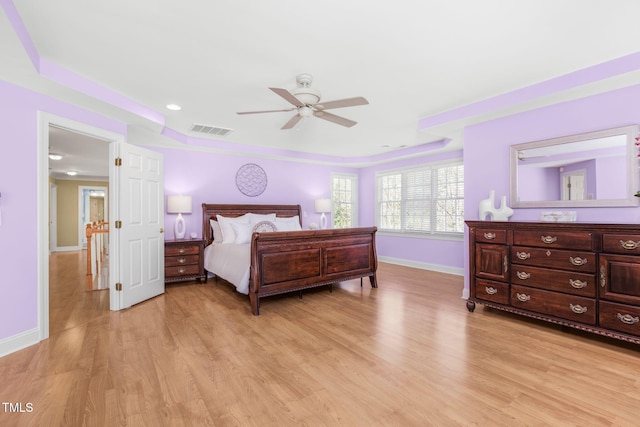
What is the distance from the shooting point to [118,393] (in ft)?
6.42

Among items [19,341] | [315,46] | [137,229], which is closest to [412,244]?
[315,46]

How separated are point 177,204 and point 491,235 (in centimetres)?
462

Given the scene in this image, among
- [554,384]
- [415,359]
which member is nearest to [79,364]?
[415,359]

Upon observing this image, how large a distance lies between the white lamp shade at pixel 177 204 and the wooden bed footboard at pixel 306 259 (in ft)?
6.96

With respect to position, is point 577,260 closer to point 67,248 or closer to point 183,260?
point 183,260

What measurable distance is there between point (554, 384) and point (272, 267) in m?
2.80

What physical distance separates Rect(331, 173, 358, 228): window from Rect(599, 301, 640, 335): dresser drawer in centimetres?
A: 543

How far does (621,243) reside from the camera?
255 centimetres

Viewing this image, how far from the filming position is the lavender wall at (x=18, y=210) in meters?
2.57

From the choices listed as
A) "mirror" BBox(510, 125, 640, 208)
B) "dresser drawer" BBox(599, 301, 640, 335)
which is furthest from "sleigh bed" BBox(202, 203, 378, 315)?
"dresser drawer" BBox(599, 301, 640, 335)

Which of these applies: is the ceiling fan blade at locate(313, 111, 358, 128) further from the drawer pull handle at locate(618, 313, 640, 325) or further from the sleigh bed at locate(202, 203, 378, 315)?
the drawer pull handle at locate(618, 313, 640, 325)

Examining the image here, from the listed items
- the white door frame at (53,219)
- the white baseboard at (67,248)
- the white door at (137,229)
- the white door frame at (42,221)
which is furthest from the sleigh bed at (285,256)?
the white baseboard at (67,248)

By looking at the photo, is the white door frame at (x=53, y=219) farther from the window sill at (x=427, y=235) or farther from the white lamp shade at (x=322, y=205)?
the window sill at (x=427, y=235)

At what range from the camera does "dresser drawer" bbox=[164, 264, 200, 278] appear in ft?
15.6
